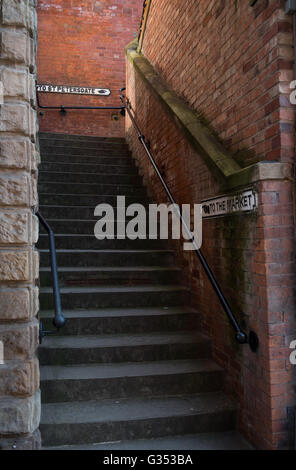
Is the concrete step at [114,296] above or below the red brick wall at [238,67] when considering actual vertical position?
below

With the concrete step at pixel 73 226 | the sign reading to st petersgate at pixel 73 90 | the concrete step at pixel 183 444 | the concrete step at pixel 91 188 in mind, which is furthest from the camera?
the sign reading to st petersgate at pixel 73 90

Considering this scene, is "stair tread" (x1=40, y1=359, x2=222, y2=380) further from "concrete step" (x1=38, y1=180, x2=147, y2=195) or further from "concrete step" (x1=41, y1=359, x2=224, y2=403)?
"concrete step" (x1=38, y1=180, x2=147, y2=195)

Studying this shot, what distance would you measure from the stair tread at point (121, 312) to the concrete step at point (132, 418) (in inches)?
32.2

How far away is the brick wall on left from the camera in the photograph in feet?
6.70

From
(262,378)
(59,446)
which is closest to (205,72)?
(262,378)

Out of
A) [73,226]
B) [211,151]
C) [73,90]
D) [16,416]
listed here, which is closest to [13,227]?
[16,416]

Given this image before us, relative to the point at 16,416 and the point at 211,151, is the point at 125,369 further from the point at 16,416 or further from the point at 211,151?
the point at 211,151

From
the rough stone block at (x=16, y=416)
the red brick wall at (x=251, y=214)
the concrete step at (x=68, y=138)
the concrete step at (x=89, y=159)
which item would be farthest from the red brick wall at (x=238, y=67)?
the concrete step at (x=68, y=138)

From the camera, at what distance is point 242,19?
2816 mm

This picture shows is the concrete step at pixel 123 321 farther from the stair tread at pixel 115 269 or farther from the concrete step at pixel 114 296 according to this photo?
the stair tread at pixel 115 269

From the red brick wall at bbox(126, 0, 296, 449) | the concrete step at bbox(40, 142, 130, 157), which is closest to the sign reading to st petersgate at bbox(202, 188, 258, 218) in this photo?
the red brick wall at bbox(126, 0, 296, 449)

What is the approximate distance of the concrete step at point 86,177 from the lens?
585 cm

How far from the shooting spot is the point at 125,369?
10.0 feet

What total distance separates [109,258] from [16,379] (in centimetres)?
239
